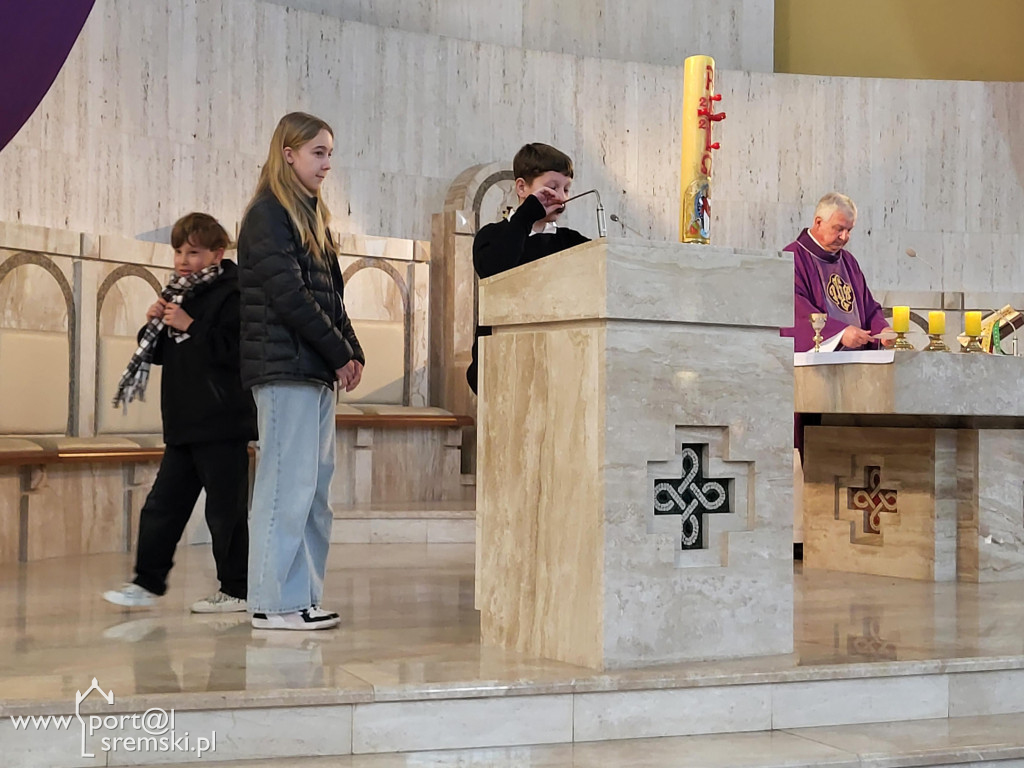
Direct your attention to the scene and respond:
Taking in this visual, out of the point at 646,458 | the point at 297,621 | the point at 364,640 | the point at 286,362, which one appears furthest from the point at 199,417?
the point at 646,458

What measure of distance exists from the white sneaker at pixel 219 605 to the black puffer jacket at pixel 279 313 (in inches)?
32.1

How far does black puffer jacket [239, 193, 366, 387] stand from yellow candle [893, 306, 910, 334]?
Answer: 8.04 ft

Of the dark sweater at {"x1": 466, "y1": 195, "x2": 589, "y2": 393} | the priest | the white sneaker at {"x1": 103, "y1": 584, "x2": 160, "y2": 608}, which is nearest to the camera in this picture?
the dark sweater at {"x1": 466, "y1": 195, "x2": 589, "y2": 393}

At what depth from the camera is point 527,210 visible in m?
4.16

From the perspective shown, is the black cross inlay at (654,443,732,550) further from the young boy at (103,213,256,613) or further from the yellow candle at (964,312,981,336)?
the yellow candle at (964,312,981,336)

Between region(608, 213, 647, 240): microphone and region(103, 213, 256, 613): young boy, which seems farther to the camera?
region(608, 213, 647, 240): microphone

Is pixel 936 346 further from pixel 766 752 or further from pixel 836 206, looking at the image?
pixel 766 752

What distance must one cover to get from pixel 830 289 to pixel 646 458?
3.46 metres

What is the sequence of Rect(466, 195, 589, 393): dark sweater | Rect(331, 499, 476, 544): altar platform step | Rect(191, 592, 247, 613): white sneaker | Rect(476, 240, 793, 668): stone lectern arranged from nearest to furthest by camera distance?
1. Rect(476, 240, 793, 668): stone lectern
2. Rect(466, 195, 589, 393): dark sweater
3. Rect(191, 592, 247, 613): white sneaker
4. Rect(331, 499, 476, 544): altar platform step

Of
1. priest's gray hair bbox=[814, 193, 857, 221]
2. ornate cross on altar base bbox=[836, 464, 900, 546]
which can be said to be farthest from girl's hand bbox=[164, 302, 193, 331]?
priest's gray hair bbox=[814, 193, 857, 221]

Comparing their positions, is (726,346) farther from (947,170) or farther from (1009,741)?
(947,170)

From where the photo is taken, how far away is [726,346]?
3.45m

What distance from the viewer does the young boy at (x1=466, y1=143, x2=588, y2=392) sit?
4.17m

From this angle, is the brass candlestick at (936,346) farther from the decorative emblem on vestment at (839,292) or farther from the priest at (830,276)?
the decorative emblem on vestment at (839,292)
